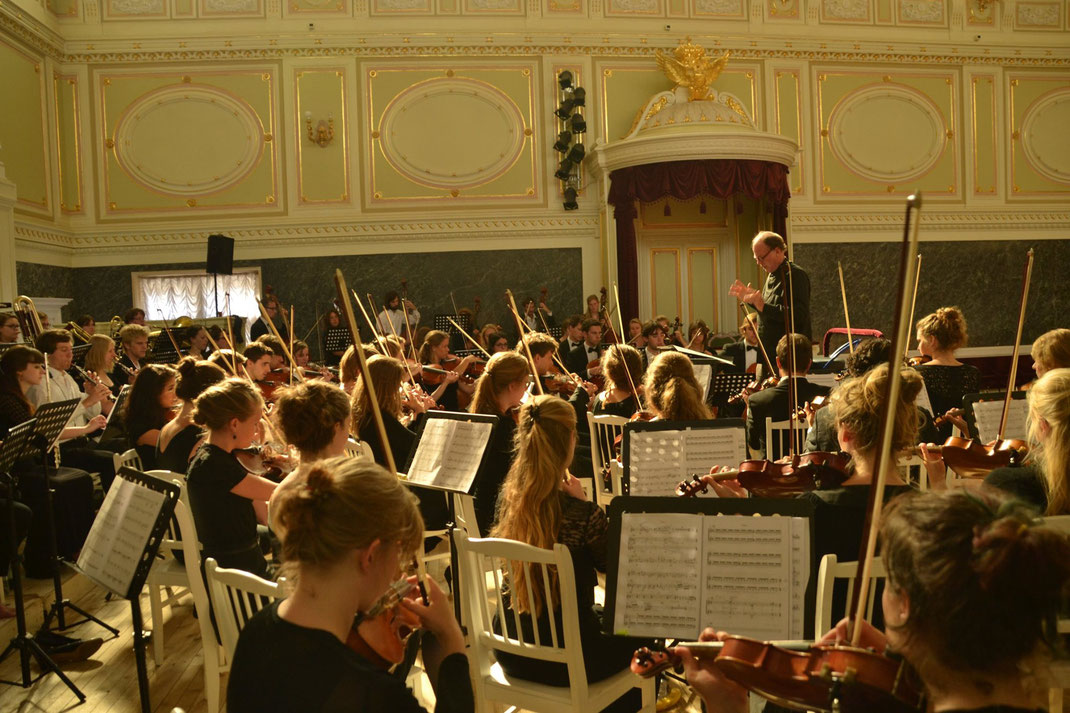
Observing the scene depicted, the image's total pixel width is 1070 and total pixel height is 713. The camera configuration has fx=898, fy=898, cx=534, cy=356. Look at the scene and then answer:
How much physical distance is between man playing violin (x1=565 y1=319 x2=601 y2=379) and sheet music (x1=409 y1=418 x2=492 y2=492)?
4779 mm

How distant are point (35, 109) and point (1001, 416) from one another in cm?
1092

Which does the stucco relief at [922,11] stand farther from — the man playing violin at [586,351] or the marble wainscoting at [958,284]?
the man playing violin at [586,351]

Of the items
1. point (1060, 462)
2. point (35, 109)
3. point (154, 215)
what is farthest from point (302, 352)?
point (1060, 462)

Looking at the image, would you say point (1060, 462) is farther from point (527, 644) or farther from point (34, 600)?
point (34, 600)

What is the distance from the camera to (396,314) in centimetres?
1094

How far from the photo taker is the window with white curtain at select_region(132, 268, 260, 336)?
1145cm

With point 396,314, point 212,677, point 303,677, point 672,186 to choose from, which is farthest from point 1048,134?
point 303,677

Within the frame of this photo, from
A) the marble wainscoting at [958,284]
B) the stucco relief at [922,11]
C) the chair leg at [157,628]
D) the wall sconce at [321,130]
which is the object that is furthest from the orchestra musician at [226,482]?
the stucco relief at [922,11]

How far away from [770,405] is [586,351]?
4.07m

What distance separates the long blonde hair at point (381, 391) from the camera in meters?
4.08

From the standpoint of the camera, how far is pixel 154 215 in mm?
11352

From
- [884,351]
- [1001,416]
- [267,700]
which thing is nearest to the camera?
[267,700]

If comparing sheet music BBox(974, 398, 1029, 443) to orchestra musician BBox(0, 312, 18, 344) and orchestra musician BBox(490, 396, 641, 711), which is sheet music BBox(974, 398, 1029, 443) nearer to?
orchestra musician BBox(490, 396, 641, 711)

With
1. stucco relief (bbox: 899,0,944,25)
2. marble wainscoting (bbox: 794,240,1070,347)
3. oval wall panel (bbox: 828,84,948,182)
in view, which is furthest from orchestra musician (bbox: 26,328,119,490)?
stucco relief (bbox: 899,0,944,25)
